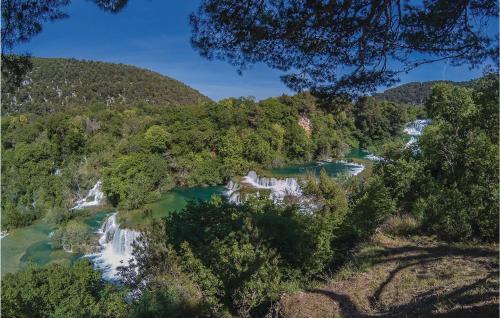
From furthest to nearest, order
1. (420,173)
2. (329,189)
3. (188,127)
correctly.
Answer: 1. (188,127)
2. (329,189)
3. (420,173)

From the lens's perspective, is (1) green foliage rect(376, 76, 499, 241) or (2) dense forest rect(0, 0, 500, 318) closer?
(2) dense forest rect(0, 0, 500, 318)

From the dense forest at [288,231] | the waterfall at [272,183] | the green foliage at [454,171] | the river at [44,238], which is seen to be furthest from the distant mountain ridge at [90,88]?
the green foliage at [454,171]

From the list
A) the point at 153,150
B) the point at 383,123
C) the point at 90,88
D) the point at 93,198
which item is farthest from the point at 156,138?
the point at 90,88

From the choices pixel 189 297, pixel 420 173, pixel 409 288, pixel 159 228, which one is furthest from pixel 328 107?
pixel 420 173

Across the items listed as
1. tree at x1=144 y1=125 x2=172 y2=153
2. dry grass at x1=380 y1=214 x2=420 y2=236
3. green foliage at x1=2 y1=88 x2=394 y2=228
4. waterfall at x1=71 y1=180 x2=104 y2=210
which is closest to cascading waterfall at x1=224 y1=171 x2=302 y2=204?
green foliage at x1=2 y1=88 x2=394 y2=228

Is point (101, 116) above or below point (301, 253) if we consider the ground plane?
above

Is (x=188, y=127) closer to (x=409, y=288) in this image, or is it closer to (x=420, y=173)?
(x=420, y=173)

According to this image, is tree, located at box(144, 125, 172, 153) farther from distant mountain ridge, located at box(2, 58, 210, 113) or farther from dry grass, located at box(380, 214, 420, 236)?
distant mountain ridge, located at box(2, 58, 210, 113)
